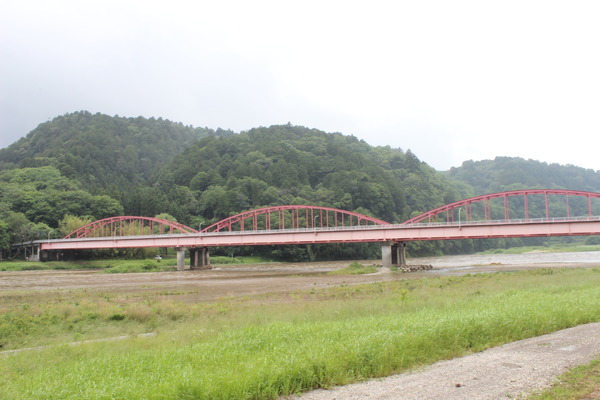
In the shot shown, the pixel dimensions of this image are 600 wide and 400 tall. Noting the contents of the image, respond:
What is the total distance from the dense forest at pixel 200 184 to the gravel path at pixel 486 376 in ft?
308

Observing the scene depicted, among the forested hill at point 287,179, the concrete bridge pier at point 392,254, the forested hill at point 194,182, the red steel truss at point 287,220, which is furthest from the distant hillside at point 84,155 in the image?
the concrete bridge pier at point 392,254

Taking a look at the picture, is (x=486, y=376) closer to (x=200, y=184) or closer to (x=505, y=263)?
(x=505, y=263)

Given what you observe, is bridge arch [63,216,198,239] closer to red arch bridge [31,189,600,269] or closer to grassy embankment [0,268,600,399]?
red arch bridge [31,189,600,269]

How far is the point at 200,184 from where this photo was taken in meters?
152

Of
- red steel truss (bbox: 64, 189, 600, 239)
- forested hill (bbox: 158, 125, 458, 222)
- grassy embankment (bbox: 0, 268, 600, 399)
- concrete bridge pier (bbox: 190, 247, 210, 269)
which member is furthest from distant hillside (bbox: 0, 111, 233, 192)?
grassy embankment (bbox: 0, 268, 600, 399)

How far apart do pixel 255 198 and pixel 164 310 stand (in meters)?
116

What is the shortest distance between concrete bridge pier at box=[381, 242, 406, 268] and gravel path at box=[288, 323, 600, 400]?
60371 millimetres

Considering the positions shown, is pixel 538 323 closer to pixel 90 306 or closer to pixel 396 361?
pixel 396 361

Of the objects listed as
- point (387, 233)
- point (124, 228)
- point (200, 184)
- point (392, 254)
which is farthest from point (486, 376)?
point (200, 184)

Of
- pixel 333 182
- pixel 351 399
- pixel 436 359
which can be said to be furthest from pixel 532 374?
pixel 333 182

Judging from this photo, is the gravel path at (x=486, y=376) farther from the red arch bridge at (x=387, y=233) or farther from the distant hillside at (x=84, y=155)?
the distant hillside at (x=84, y=155)

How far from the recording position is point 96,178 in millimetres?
164750

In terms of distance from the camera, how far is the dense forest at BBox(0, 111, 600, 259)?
11099 cm

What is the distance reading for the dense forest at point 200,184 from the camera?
110988 mm
